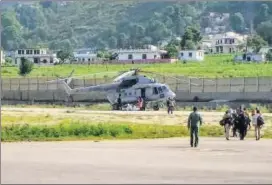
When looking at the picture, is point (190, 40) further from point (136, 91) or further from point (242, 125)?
point (242, 125)

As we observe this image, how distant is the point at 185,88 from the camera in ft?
223

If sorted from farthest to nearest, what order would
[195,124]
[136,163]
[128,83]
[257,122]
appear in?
[128,83]
[257,122]
[195,124]
[136,163]

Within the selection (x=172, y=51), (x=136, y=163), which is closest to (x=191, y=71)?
(x=172, y=51)

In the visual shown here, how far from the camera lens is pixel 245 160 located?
19562 mm

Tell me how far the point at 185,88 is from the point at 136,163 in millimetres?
50398

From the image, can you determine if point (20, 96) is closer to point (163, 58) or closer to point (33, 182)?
point (33, 182)

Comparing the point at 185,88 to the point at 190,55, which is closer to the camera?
the point at 185,88

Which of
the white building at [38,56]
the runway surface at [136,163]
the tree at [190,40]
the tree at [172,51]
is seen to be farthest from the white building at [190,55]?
the runway surface at [136,163]

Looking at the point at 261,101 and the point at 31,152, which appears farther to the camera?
the point at 261,101

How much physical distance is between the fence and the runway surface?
125 ft

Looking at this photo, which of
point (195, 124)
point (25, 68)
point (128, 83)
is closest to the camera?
point (195, 124)

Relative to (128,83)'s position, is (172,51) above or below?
above

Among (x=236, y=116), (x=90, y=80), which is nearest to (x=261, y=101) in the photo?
(x=90, y=80)

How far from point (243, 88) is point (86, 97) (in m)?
12.6
